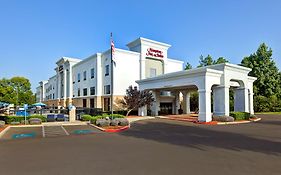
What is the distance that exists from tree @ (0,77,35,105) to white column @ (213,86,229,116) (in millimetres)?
48240

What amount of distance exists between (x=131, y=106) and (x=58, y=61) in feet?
106

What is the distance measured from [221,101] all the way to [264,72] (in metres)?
26.7

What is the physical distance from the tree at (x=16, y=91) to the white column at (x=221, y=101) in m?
48.2

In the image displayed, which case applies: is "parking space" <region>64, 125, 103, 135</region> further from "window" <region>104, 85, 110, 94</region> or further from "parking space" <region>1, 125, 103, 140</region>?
"window" <region>104, 85, 110, 94</region>

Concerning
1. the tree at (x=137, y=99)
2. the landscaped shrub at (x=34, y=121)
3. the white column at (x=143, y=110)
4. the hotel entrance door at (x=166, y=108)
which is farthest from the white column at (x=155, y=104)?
the landscaped shrub at (x=34, y=121)

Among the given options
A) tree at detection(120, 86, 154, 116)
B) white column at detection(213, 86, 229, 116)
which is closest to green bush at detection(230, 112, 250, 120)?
white column at detection(213, 86, 229, 116)

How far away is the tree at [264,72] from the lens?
43.0 metres

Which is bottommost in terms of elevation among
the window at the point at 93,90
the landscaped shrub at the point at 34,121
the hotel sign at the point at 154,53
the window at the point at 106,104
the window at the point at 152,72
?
the landscaped shrub at the point at 34,121

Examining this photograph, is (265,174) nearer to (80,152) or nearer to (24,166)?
(80,152)

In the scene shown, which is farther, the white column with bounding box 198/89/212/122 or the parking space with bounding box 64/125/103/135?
the white column with bounding box 198/89/212/122

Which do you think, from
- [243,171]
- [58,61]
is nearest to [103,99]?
[58,61]

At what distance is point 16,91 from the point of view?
56625mm

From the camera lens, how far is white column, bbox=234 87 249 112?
26500mm

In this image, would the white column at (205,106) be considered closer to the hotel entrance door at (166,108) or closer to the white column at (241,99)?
the white column at (241,99)
